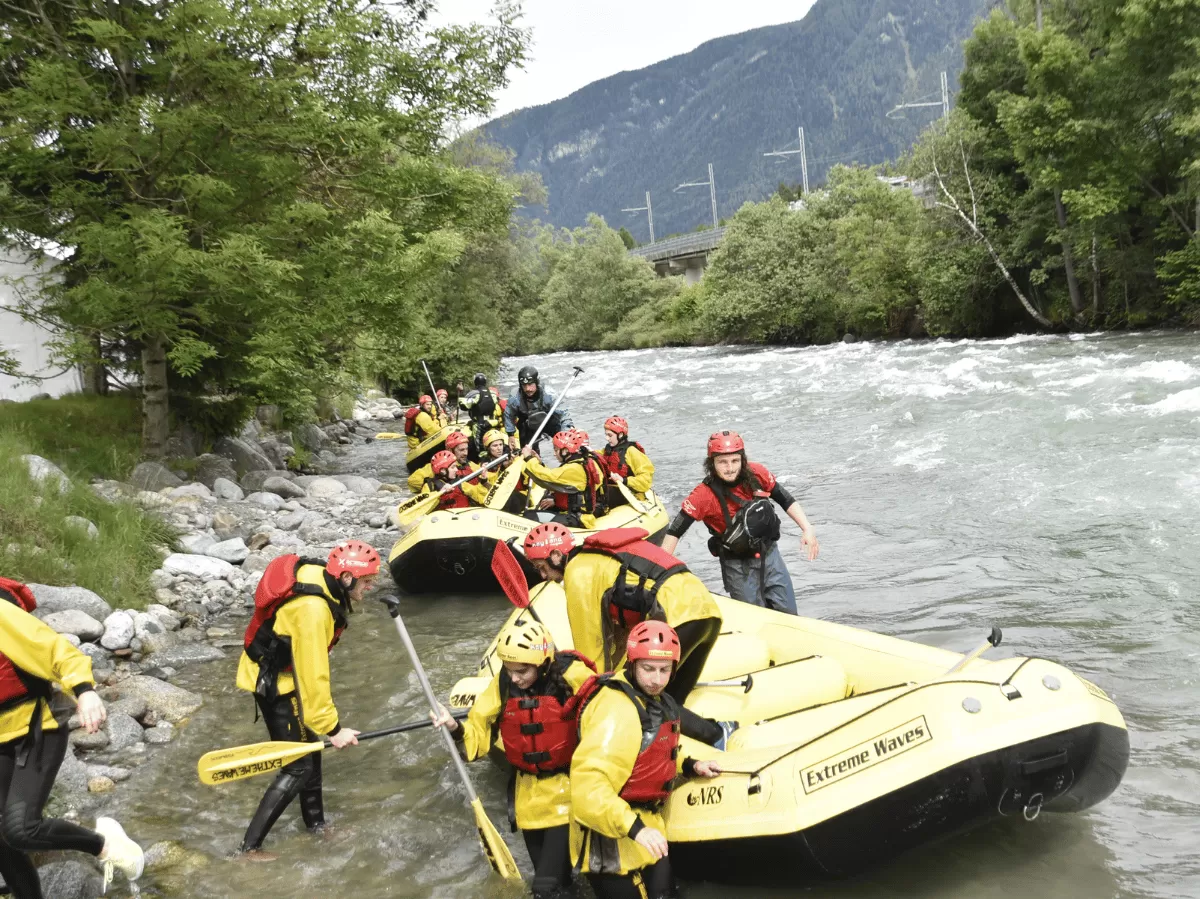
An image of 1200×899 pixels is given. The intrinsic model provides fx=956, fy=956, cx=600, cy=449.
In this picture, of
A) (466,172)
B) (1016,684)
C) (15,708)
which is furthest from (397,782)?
(466,172)

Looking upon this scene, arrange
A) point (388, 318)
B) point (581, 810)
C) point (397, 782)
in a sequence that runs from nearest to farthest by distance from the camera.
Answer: point (581, 810) < point (397, 782) < point (388, 318)

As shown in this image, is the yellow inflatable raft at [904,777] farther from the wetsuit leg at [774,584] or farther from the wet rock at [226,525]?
the wet rock at [226,525]

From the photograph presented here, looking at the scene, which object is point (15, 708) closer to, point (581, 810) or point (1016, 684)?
point (581, 810)

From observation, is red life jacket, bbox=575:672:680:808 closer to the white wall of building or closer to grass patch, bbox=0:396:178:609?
grass patch, bbox=0:396:178:609

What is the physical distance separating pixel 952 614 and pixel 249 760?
16.4ft

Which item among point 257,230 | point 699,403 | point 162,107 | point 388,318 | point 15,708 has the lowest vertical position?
point 699,403

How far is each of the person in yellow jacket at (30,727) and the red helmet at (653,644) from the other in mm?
1890

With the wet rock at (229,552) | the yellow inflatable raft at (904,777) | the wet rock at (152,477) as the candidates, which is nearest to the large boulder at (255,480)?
the wet rock at (152,477)

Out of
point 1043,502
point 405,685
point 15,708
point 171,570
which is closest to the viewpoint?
point 15,708

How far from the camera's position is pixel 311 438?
60.0 ft

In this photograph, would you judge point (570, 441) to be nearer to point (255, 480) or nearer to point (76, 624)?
point (76, 624)

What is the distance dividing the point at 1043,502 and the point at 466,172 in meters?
8.82

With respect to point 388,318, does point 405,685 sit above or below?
below

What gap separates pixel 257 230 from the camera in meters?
10.8
